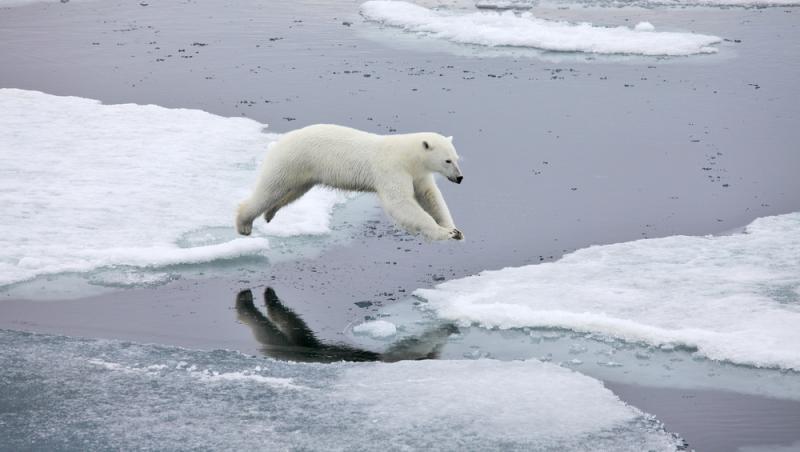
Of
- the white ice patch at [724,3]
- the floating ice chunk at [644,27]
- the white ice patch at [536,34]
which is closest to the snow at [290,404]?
the white ice patch at [536,34]

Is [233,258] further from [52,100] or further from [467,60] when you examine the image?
[467,60]

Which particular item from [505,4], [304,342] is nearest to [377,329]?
[304,342]

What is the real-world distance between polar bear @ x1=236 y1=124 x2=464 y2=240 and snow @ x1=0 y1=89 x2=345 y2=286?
0.53m

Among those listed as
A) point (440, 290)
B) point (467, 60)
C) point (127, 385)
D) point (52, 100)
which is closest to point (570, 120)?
point (467, 60)

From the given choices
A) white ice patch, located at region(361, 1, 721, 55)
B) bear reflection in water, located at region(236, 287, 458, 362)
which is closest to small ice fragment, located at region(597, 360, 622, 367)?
bear reflection in water, located at region(236, 287, 458, 362)

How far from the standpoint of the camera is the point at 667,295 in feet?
22.7

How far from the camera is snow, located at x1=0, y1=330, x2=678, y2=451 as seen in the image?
198 inches

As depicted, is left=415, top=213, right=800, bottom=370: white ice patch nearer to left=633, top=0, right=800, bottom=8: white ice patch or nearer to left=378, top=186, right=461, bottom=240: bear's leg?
left=378, top=186, right=461, bottom=240: bear's leg

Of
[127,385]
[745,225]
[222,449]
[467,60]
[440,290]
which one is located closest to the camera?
[222,449]

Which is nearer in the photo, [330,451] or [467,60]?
[330,451]

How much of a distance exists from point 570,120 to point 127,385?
686cm

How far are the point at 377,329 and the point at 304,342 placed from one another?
1.45 feet

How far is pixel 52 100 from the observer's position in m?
12.1

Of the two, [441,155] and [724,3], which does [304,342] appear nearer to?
[441,155]
